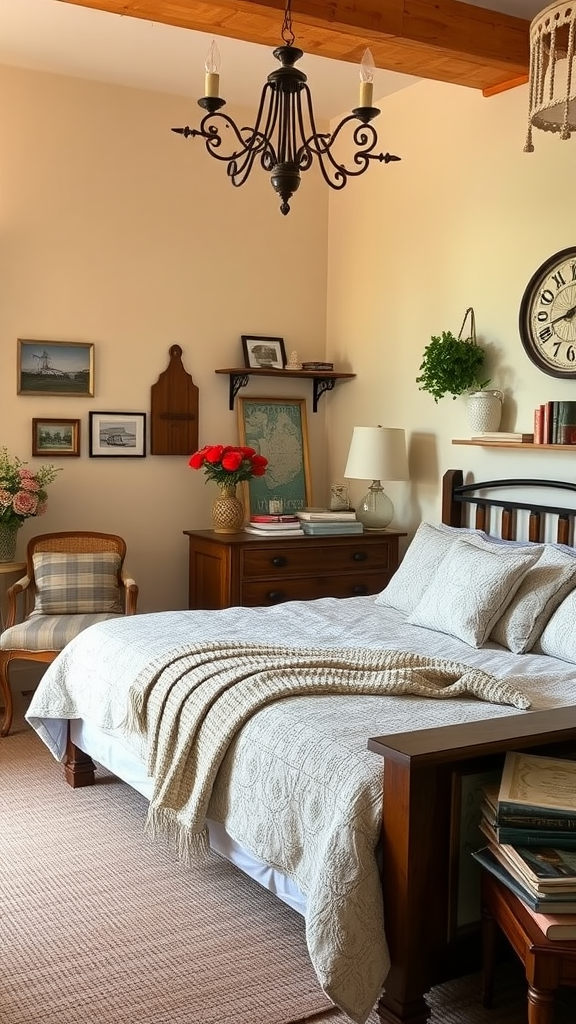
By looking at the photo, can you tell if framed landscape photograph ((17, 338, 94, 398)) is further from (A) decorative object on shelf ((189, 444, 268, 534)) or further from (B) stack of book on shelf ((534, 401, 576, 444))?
(B) stack of book on shelf ((534, 401, 576, 444))

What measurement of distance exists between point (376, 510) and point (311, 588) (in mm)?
532

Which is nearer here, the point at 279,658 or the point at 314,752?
the point at 314,752

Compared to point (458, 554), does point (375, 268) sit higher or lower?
higher

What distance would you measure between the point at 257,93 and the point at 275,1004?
4201 mm

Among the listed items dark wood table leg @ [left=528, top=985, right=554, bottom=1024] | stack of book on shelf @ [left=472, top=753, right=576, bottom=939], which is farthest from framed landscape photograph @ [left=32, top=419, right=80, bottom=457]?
dark wood table leg @ [left=528, top=985, right=554, bottom=1024]

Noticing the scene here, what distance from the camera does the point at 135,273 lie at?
497cm

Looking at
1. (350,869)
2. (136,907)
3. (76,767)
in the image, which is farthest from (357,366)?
(350,869)

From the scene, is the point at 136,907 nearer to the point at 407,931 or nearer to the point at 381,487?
the point at 407,931

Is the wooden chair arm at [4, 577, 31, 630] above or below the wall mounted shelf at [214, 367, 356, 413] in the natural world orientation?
below

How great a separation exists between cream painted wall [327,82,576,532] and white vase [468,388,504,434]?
0.21 ft

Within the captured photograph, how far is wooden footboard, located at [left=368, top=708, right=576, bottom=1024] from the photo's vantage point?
82.1 inches

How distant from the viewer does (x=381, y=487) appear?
5082 mm

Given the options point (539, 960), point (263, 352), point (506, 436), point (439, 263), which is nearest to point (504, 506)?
point (506, 436)

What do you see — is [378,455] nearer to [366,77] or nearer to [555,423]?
[555,423]
